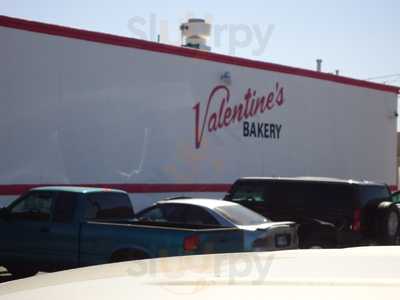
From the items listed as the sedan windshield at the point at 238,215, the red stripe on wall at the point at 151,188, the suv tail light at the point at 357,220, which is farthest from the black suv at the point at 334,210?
the red stripe on wall at the point at 151,188

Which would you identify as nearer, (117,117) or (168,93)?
(117,117)

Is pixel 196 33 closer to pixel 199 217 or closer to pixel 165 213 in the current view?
pixel 165 213

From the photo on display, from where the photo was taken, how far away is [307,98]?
62.4 ft

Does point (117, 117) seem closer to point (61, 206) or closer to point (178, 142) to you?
point (178, 142)

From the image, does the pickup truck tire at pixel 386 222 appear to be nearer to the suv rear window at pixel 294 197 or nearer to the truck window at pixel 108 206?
the suv rear window at pixel 294 197

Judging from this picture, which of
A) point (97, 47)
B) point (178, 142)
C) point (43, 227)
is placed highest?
point (97, 47)

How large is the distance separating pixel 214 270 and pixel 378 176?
20.3 m

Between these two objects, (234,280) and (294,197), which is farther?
(294,197)

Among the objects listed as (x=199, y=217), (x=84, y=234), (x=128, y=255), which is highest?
(x=199, y=217)

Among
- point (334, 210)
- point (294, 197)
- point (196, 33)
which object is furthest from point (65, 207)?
point (196, 33)

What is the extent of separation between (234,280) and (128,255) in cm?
649

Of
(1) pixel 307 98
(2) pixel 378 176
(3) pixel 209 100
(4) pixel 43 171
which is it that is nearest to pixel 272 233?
(4) pixel 43 171

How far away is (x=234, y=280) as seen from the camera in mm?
2262

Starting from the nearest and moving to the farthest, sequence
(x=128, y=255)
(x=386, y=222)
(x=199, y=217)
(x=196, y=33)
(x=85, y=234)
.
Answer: (x=128, y=255) → (x=85, y=234) → (x=199, y=217) → (x=386, y=222) → (x=196, y=33)
